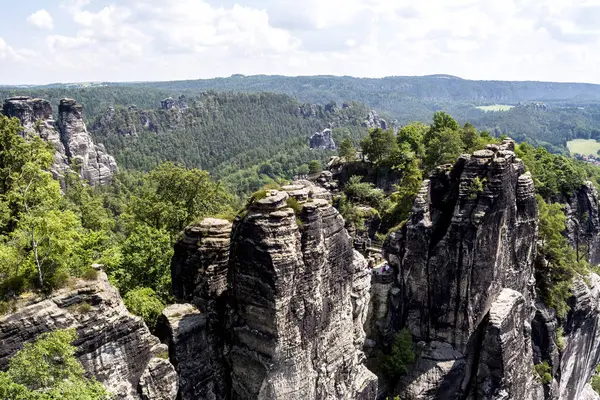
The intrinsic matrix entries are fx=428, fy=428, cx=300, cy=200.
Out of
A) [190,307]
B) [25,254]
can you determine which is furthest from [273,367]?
[25,254]

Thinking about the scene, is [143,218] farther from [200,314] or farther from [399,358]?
[399,358]

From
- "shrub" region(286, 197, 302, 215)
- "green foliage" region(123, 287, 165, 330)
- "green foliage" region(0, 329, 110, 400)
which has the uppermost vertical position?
"shrub" region(286, 197, 302, 215)

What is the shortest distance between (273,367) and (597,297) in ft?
153

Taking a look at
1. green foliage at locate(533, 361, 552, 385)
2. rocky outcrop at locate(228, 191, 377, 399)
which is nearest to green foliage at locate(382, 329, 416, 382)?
rocky outcrop at locate(228, 191, 377, 399)

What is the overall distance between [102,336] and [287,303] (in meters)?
8.56

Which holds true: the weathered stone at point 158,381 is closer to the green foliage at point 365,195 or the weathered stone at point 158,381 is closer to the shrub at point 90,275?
the shrub at point 90,275

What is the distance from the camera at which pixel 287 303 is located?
21.5m

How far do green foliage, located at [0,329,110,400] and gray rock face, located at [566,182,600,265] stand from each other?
7030cm

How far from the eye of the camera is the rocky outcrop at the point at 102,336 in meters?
17.2

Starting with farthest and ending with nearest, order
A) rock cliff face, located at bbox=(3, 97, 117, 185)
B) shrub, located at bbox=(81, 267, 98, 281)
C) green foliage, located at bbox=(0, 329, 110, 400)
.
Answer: rock cliff face, located at bbox=(3, 97, 117, 185) < shrub, located at bbox=(81, 267, 98, 281) < green foliage, located at bbox=(0, 329, 110, 400)

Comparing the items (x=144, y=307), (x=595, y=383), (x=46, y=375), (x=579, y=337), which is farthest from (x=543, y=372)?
(x=46, y=375)

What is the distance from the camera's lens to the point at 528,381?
3597 centimetres

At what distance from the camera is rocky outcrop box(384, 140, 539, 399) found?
111 feet

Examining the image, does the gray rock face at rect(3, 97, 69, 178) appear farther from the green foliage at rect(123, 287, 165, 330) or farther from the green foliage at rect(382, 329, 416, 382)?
the green foliage at rect(382, 329, 416, 382)
